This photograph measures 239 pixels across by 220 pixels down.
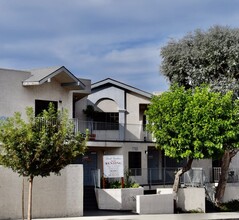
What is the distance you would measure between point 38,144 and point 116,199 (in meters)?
10.5

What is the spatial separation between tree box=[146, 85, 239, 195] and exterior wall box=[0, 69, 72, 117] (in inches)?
247

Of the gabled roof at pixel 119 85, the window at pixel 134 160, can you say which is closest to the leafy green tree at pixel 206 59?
the gabled roof at pixel 119 85

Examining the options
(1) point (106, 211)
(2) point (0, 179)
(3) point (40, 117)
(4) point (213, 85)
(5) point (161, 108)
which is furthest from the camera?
(4) point (213, 85)

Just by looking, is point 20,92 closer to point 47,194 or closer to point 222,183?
point 47,194

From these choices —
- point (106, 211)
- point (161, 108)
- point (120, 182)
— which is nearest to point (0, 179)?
point (106, 211)

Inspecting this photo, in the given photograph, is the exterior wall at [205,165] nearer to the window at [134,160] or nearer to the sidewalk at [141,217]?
the window at [134,160]

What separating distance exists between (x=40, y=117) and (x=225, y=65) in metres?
17.5

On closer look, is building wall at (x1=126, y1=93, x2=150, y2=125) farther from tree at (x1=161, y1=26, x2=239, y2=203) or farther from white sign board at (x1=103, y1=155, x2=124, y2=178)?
white sign board at (x1=103, y1=155, x2=124, y2=178)

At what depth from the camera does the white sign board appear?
29.8 m

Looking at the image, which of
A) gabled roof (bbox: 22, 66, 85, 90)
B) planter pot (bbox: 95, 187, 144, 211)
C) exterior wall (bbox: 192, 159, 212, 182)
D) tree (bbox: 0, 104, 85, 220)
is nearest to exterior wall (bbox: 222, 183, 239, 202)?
exterior wall (bbox: 192, 159, 212, 182)

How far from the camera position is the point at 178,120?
96.9 ft

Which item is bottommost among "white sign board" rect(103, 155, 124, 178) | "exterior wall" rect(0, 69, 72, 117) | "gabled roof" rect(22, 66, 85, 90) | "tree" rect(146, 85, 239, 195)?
"white sign board" rect(103, 155, 124, 178)

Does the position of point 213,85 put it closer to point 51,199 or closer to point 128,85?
point 128,85

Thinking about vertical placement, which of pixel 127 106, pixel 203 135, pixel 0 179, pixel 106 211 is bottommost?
pixel 106 211
